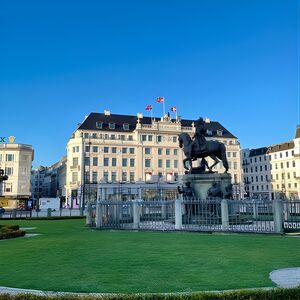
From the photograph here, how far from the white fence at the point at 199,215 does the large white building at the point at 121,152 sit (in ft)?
191

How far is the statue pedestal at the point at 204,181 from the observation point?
77.3 feet

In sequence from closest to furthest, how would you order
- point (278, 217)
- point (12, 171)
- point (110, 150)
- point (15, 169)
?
point (278, 217) → point (12, 171) → point (15, 169) → point (110, 150)

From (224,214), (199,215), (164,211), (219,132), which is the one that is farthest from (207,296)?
(219,132)

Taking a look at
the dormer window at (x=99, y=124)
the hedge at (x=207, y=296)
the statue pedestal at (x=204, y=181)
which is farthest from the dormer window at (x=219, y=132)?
the hedge at (x=207, y=296)

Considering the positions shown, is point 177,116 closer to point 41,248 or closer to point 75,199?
point 75,199

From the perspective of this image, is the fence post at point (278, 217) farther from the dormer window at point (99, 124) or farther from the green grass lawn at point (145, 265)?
the dormer window at point (99, 124)

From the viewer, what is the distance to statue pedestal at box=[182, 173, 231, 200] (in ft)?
77.3

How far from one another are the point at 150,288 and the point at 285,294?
2849mm

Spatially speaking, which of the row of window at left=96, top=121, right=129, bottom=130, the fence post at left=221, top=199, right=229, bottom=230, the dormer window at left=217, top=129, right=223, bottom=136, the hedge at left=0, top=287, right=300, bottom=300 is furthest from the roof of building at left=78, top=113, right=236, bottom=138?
the hedge at left=0, top=287, right=300, bottom=300

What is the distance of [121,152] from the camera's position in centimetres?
9138

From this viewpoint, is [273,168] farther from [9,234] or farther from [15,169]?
[9,234]

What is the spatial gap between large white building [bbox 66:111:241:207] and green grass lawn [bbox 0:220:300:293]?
68299 millimetres

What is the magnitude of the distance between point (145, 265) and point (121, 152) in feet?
268

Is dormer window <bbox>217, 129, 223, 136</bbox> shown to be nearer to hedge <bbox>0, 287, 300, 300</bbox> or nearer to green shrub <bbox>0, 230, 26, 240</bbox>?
green shrub <bbox>0, 230, 26, 240</bbox>
